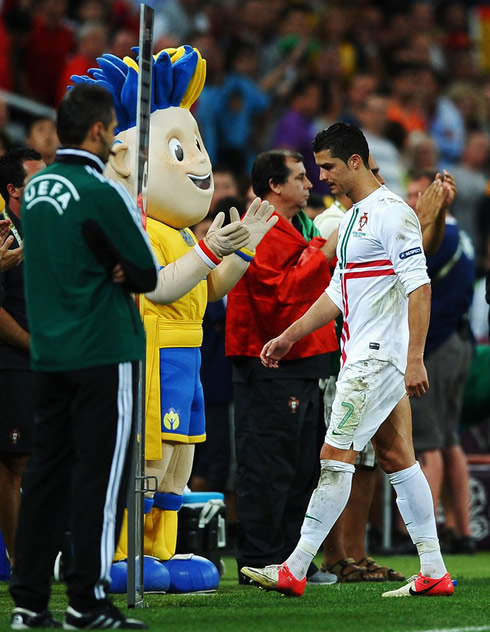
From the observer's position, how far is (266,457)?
7.49m

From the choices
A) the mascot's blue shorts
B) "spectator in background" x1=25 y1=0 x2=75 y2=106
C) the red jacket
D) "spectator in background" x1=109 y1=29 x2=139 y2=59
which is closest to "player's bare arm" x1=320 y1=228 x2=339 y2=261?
the red jacket

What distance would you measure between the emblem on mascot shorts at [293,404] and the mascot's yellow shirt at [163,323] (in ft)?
2.83

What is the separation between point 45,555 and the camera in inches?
202

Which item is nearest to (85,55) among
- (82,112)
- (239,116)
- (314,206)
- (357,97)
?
(239,116)

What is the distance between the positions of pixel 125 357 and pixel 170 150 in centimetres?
213

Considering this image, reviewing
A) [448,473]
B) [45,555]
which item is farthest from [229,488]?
[45,555]

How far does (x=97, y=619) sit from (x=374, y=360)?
1.93 metres

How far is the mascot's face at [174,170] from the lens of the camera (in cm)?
688

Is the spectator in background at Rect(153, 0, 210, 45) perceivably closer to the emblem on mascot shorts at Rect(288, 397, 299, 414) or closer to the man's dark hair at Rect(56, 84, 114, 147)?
the emblem on mascot shorts at Rect(288, 397, 299, 414)

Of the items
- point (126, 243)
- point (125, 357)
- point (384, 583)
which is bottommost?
point (384, 583)

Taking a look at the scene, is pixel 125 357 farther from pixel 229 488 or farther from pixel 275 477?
pixel 229 488

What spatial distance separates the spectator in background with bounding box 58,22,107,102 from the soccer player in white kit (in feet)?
20.6

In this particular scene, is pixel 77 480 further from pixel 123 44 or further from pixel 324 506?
pixel 123 44

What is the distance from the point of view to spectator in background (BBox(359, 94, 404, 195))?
13.3 metres
